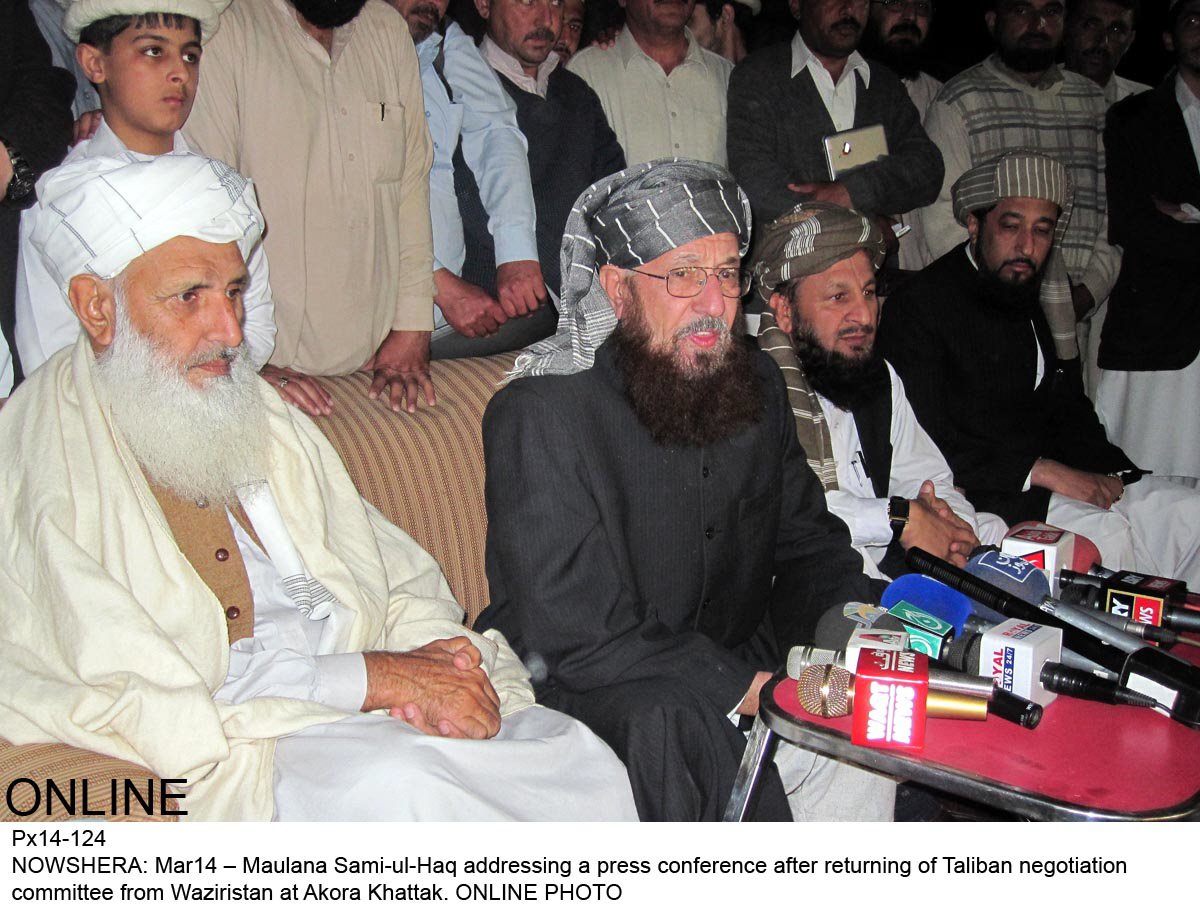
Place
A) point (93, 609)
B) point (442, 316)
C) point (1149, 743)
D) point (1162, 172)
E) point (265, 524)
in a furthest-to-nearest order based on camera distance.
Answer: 1. point (1162, 172)
2. point (442, 316)
3. point (265, 524)
4. point (93, 609)
5. point (1149, 743)

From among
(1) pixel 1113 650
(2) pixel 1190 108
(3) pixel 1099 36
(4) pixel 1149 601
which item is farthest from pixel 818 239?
(3) pixel 1099 36

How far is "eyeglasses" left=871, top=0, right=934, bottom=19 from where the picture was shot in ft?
19.5

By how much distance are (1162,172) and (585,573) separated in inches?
166

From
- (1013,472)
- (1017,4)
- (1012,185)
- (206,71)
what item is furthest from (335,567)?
(1017,4)

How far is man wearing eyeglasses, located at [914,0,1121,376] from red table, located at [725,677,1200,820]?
3.81 metres

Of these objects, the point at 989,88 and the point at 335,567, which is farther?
the point at 989,88

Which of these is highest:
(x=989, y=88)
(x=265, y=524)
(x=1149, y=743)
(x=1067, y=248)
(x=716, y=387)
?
(x=989, y=88)

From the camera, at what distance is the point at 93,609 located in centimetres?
222

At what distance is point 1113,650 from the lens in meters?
2.22

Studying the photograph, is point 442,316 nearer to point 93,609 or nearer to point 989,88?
point 93,609

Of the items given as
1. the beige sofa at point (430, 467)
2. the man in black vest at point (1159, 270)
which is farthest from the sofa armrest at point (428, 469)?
the man in black vest at point (1159, 270)

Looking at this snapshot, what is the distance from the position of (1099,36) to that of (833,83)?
7.70 feet

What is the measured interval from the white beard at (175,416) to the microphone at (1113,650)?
157cm

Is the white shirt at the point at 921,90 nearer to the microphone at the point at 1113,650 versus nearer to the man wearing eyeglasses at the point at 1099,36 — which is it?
the man wearing eyeglasses at the point at 1099,36
